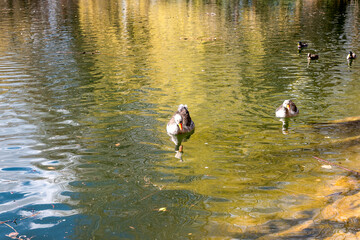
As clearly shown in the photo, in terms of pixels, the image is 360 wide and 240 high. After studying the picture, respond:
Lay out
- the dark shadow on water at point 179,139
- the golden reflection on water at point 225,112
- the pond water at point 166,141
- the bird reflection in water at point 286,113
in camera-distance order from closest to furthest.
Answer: the pond water at point 166,141 < the golden reflection on water at point 225,112 < the dark shadow on water at point 179,139 < the bird reflection in water at point 286,113

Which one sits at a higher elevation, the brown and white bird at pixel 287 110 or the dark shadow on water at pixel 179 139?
the brown and white bird at pixel 287 110

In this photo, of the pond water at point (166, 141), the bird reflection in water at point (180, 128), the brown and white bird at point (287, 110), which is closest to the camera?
the pond water at point (166, 141)

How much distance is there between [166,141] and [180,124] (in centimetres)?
64

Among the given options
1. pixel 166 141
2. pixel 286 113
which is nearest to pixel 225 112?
pixel 286 113

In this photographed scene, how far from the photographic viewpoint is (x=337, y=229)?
22.2ft

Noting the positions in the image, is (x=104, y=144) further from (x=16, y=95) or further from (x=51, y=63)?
(x=51, y=63)

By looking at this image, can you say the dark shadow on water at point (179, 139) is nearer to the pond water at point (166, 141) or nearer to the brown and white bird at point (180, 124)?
the brown and white bird at point (180, 124)

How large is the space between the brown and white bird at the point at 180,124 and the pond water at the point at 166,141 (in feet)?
0.99

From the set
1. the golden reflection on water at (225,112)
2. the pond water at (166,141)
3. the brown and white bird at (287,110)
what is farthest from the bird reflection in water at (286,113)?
the golden reflection on water at (225,112)

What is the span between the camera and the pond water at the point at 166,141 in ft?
24.3

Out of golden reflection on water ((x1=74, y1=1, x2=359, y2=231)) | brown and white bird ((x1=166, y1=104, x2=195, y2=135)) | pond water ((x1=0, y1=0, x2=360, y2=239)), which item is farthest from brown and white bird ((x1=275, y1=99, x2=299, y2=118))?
brown and white bird ((x1=166, y1=104, x2=195, y2=135))

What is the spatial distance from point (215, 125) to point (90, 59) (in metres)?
12.3

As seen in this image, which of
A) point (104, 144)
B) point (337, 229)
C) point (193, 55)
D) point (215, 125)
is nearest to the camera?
point (337, 229)

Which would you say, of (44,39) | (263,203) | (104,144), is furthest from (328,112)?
(44,39)
